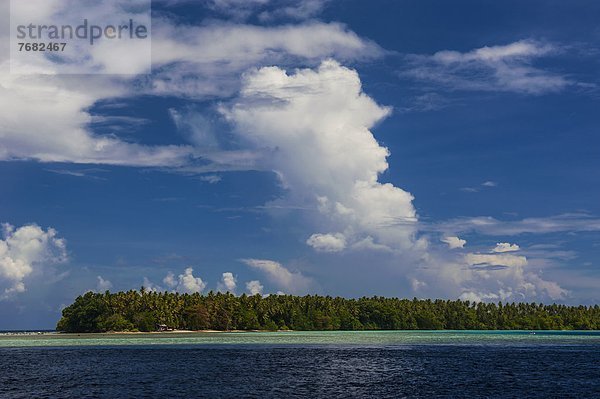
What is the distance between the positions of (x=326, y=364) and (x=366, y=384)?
84.5 ft

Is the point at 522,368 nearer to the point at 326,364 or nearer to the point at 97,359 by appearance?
the point at 326,364

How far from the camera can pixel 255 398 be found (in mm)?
61688

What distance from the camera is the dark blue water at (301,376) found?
65750mm

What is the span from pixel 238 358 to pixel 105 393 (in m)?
47.3

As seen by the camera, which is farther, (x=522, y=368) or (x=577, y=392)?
(x=522, y=368)

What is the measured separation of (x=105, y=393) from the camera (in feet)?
215

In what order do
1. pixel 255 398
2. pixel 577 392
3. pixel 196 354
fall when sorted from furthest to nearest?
1. pixel 196 354
2. pixel 577 392
3. pixel 255 398

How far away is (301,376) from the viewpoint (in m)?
79.4

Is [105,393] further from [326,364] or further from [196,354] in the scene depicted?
[196,354]

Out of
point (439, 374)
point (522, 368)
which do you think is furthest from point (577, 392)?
point (522, 368)

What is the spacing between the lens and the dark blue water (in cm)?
6575

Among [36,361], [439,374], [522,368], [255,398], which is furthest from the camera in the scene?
[36,361]

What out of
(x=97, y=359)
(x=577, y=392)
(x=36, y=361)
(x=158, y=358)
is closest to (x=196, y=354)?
(x=158, y=358)

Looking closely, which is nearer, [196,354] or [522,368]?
[522,368]
